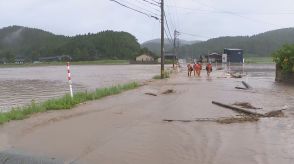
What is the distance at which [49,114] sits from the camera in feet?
40.4

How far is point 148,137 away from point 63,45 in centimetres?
16221

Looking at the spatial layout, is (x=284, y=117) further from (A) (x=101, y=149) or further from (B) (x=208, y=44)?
(B) (x=208, y=44)

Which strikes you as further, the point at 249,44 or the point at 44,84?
the point at 249,44

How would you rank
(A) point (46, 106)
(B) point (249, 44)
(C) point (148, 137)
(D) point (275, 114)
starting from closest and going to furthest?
(C) point (148, 137)
(D) point (275, 114)
(A) point (46, 106)
(B) point (249, 44)

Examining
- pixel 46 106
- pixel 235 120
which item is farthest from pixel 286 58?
pixel 46 106

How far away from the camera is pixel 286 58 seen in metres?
27.9

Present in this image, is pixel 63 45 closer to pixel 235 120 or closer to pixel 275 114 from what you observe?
pixel 275 114

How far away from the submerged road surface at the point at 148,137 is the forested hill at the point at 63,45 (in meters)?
144

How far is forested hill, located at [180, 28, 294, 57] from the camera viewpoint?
156 m

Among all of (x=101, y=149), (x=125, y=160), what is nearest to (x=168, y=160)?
(x=125, y=160)

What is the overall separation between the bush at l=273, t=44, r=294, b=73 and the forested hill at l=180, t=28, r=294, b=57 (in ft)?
402

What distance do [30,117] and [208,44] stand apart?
16766 centimetres

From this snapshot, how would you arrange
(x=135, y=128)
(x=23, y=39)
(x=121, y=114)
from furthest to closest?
(x=23, y=39) < (x=121, y=114) < (x=135, y=128)

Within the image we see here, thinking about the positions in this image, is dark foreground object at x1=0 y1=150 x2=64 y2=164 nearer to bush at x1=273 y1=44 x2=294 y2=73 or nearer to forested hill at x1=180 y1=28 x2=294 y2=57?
bush at x1=273 y1=44 x2=294 y2=73
